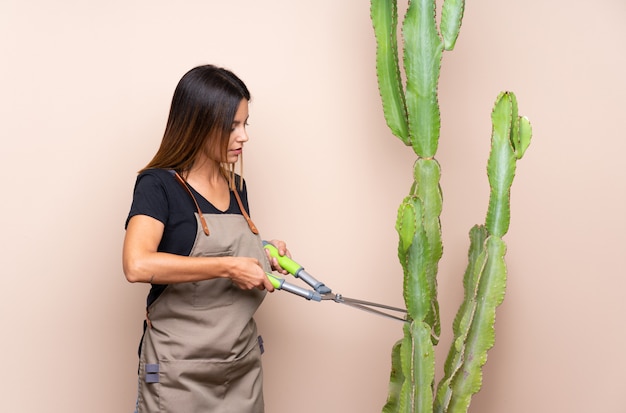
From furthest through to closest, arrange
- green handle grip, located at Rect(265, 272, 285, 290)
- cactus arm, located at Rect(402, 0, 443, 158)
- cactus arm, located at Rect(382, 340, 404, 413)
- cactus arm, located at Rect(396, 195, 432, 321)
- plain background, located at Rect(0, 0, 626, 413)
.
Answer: plain background, located at Rect(0, 0, 626, 413) → cactus arm, located at Rect(382, 340, 404, 413) → cactus arm, located at Rect(402, 0, 443, 158) → cactus arm, located at Rect(396, 195, 432, 321) → green handle grip, located at Rect(265, 272, 285, 290)

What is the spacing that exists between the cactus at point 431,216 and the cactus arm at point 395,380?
6cm

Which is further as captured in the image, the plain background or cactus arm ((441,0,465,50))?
the plain background

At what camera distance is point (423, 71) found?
6.68 feet

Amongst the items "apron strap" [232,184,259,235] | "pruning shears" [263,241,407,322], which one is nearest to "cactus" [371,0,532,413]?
"pruning shears" [263,241,407,322]

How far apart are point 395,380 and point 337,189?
27.7 inches

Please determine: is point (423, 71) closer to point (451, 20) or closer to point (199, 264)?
point (451, 20)

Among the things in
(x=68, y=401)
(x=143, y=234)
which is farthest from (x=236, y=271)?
(x=68, y=401)

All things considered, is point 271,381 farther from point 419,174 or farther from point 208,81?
point 208,81

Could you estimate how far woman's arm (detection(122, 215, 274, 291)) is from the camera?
1671mm

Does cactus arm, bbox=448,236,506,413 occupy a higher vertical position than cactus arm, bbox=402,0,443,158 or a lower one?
lower

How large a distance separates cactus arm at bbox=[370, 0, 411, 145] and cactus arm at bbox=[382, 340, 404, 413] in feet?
2.08

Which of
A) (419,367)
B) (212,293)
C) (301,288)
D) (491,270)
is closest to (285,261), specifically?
(301,288)

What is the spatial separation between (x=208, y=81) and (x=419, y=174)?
0.66 meters

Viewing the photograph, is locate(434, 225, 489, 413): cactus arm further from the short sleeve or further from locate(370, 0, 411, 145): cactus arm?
the short sleeve
